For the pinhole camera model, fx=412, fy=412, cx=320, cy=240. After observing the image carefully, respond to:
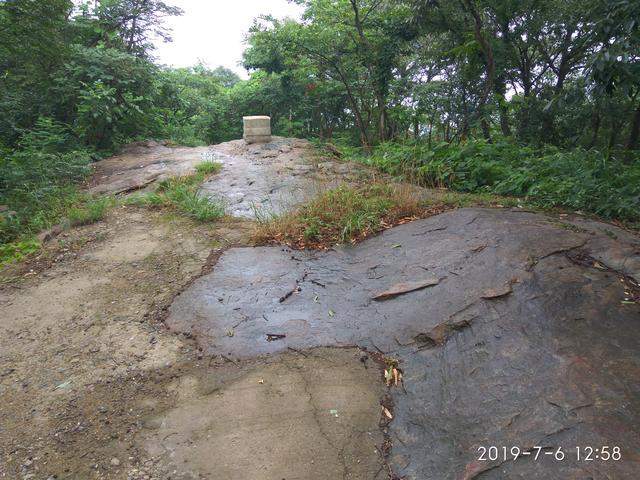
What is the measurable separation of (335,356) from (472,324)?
880 mm

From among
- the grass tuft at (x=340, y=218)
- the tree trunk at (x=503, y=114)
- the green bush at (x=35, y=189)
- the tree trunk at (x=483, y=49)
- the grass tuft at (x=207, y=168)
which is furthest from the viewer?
the tree trunk at (x=503, y=114)

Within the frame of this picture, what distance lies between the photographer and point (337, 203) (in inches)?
180

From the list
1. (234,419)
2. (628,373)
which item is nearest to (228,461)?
(234,419)

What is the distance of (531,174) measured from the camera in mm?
4699

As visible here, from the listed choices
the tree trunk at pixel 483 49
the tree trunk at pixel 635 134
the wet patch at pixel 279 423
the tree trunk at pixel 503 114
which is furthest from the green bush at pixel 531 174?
the tree trunk at pixel 635 134

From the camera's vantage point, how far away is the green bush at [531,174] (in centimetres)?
394

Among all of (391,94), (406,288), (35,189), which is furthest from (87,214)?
(391,94)

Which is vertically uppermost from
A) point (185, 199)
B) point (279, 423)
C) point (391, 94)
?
point (391, 94)

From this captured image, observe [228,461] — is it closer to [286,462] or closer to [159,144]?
[286,462]

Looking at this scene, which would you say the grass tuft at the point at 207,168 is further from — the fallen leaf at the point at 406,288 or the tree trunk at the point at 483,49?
the fallen leaf at the point at 406,288

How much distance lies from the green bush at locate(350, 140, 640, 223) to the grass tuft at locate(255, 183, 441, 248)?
956 mm

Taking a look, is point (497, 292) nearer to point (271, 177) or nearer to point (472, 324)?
point (472, 324)

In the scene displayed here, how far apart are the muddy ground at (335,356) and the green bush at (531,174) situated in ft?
1.63

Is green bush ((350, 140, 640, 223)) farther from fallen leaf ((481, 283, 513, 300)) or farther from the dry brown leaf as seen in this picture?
the dry brown leaf
